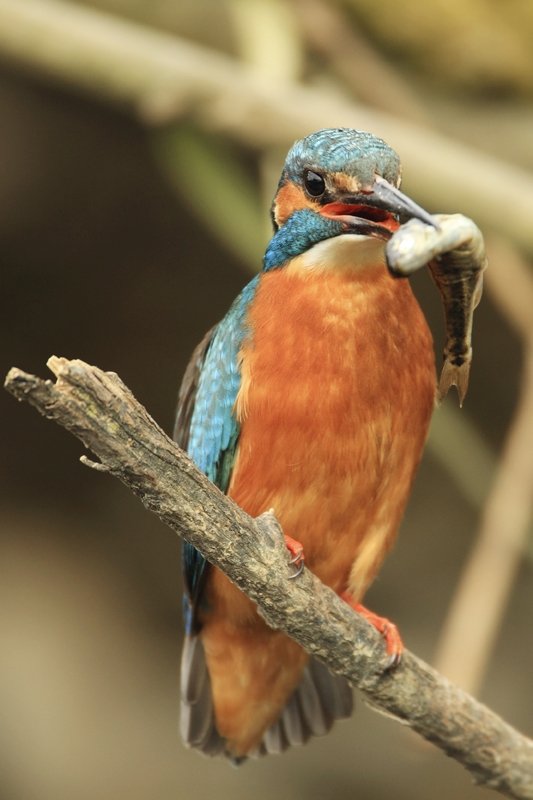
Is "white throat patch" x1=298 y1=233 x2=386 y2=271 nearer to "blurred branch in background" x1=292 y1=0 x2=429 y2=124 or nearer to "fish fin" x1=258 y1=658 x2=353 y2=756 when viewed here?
"fish fin" x1=258 y1=658 x2=353 y2=756

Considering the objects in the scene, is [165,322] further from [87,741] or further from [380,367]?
[380,367]

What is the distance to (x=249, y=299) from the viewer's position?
140 inches

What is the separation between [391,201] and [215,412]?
35.3 inches

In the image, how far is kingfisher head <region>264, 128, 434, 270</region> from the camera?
3.01 m

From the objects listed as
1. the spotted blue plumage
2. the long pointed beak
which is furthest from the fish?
the spotted blue plumage

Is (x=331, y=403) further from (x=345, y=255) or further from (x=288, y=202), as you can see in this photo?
(x=288, y=202)

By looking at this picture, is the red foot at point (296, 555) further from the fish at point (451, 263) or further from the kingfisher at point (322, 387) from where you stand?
the fish at point (451, 263)

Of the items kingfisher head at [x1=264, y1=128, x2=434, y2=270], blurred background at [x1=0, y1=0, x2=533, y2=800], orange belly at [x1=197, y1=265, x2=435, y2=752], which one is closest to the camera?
kingfisher head at [x1=264, y1=128, x2=434, y2=270]

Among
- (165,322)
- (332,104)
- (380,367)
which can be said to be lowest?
(380,367)

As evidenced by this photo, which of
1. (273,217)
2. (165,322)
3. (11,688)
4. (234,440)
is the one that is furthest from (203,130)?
(11,688)

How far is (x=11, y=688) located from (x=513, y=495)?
302 cm

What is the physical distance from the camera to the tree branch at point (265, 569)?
2.34m

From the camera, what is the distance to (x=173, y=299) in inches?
243

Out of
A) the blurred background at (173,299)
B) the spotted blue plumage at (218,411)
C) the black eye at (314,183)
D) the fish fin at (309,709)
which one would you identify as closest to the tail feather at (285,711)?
the fish fin at (309,709)
